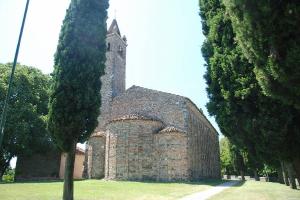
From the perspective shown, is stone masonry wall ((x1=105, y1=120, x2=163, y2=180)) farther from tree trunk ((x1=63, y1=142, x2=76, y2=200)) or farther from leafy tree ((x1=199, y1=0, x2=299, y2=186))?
leafy tree ((x1=199, y1=0, x2=299, y2=186))

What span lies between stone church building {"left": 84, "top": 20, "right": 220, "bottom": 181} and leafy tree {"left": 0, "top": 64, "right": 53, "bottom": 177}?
21.0 feet

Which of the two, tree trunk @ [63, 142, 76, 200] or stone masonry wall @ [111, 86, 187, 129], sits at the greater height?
stone masonry wall @ [111, 86, 187, 129]

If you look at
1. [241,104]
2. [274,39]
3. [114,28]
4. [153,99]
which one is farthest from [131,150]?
[274,39]

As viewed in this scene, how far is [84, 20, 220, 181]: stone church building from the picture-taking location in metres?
29.5

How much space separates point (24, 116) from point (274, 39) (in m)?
31.5

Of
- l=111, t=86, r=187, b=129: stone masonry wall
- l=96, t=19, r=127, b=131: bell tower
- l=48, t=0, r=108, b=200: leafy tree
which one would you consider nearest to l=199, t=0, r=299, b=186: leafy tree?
l=48, t=0, r=108, b=200: leafy tree

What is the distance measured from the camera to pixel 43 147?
3544cm

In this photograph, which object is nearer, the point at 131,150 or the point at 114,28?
the point at 131,150

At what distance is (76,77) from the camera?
1433 centimetres

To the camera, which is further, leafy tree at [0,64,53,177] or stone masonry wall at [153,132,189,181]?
leafy tree at [0,64,53,177]

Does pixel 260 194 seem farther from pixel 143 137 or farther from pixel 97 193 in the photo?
pixel 143 137

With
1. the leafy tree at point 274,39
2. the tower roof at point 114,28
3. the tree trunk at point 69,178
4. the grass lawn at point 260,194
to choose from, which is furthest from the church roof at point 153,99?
the leafy tree at point 274,39

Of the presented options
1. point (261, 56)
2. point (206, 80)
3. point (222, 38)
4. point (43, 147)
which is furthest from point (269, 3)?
point (43, 147)

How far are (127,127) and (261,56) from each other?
23.7m
